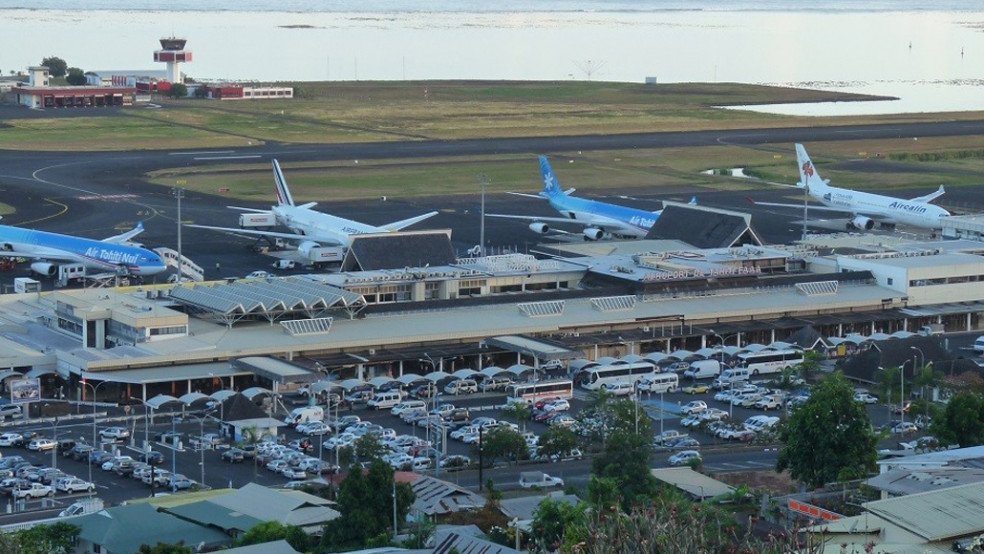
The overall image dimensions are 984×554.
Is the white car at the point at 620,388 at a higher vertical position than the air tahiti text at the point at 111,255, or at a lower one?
lower

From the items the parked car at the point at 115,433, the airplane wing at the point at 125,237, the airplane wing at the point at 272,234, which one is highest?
the airplane wing at the point at 272,234

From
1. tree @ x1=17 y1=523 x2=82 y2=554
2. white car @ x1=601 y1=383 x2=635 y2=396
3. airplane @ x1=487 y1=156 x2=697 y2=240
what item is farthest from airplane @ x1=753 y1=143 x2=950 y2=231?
tree @ x1=17 y1=523 x2=82 y2=554

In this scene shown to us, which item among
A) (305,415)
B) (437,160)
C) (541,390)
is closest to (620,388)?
(541,390)

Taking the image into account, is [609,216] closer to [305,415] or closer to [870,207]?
[870,207]

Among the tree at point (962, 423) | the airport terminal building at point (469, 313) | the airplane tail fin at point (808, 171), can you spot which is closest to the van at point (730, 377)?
the airport terminal building at point (469, 313)

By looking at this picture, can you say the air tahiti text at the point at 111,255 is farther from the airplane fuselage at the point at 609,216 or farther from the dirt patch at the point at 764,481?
the dirt patch at the point at 764,481

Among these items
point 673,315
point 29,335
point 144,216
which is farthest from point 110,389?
point 144,216
